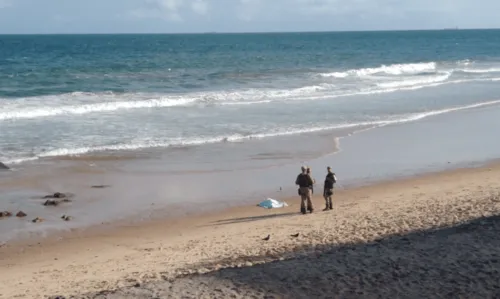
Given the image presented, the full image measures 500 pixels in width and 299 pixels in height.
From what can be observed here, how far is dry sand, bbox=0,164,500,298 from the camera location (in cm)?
962

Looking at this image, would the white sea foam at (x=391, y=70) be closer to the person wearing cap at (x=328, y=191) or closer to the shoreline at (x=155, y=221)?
the shoreline at (x=155, y=221)

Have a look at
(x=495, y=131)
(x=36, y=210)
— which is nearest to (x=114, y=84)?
(x=495, y=131)

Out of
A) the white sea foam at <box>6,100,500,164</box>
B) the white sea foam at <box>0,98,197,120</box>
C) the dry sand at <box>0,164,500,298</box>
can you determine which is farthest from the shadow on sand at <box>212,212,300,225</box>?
the white sea foam at <box>0,98,197,120</box>

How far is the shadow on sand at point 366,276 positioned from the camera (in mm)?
9422

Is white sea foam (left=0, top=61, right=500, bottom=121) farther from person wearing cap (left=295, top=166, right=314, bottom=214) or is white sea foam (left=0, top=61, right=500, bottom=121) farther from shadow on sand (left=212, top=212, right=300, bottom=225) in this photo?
person wearing cap (left=295, top=166, right=314, bottom=214)

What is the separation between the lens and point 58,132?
2619cm

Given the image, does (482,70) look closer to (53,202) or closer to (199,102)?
(199,102)

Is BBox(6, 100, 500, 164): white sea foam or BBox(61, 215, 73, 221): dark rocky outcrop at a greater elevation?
BBox(6, 100, 500, 164): white sea foam

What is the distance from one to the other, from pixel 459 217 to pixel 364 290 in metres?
4.99

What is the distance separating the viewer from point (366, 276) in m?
9.89

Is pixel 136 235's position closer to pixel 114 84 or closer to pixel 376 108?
pixel 376 108

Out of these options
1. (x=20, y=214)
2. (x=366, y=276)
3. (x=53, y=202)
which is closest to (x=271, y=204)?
(x=53, y=202)

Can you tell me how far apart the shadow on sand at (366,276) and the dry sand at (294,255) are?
0.05ft

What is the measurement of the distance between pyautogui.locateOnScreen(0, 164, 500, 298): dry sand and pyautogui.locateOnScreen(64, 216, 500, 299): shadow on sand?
1cm
